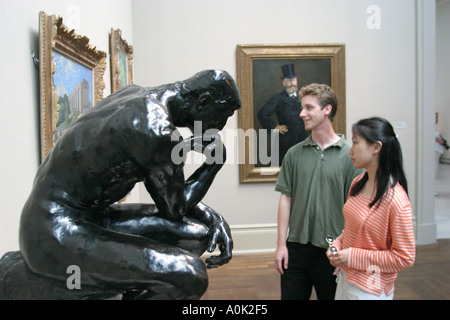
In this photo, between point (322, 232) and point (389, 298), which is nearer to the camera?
point (389, 298)

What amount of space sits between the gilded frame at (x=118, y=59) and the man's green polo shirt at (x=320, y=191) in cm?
225

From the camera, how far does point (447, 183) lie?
11.4 m

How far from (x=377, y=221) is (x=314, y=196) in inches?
24.6

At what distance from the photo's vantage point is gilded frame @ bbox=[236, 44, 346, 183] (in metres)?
5.13

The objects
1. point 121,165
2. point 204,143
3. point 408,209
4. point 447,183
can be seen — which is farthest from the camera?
point 447,183

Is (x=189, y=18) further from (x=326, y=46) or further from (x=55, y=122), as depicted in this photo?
(x=55, y=122)

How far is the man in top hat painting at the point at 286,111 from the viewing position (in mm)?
5270

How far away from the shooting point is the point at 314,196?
2426mm

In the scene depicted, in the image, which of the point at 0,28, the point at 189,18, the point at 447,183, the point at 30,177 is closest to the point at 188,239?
the point at 30,177

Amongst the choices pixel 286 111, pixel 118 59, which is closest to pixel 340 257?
pixel 118 59

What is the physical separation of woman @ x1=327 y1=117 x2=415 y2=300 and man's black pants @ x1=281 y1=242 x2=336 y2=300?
0.45m

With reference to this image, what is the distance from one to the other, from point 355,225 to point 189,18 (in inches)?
158

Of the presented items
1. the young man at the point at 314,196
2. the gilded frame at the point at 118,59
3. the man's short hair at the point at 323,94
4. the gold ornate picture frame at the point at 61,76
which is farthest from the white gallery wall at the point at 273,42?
the man's short hair at the point at 323,94

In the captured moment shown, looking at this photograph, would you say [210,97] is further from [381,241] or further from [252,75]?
[252,75]
